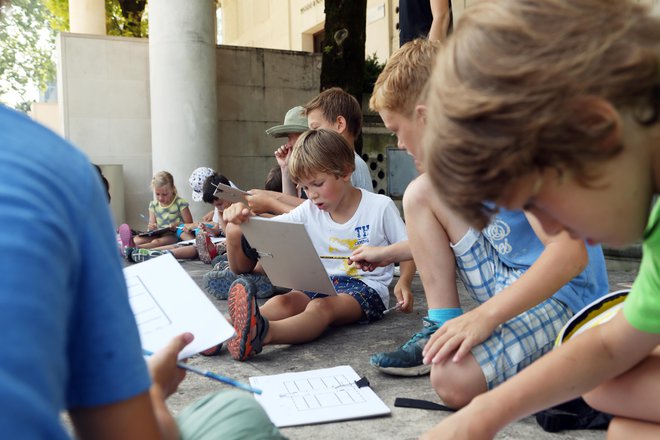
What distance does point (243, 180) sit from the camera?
9109 mm

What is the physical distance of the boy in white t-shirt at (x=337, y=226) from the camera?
291 cm

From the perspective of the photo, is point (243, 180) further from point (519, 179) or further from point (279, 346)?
point (519, 179)

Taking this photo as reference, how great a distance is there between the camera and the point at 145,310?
4.23ft

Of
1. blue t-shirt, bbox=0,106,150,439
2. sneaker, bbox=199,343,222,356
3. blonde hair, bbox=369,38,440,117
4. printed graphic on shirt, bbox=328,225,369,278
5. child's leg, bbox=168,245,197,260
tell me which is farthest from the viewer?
child's leg, bbox=168,245,197,260

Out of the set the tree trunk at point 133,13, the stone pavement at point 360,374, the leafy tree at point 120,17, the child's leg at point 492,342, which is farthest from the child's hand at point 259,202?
the tree trunk at point 133,13

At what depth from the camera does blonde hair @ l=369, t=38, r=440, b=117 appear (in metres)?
2.21

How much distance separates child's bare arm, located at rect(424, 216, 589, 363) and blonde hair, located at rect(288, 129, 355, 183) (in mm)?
1291

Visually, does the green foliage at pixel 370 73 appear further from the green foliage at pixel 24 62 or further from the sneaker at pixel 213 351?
the green foliage at pixel 24 62

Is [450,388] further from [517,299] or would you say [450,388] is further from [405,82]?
[405,82]

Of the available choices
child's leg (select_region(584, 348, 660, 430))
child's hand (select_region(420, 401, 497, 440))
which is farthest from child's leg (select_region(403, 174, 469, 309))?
child's hand (select_region(420, 401, 497, 440))

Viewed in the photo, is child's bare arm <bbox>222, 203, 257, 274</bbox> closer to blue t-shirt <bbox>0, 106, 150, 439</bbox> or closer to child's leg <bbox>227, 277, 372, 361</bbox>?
child's leg <bbox>227, 277, 372, 361</bbox>

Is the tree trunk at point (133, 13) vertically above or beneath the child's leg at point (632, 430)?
above

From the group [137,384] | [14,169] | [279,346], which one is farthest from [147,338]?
[279,346]

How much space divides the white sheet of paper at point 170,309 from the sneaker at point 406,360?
3.52 feet
